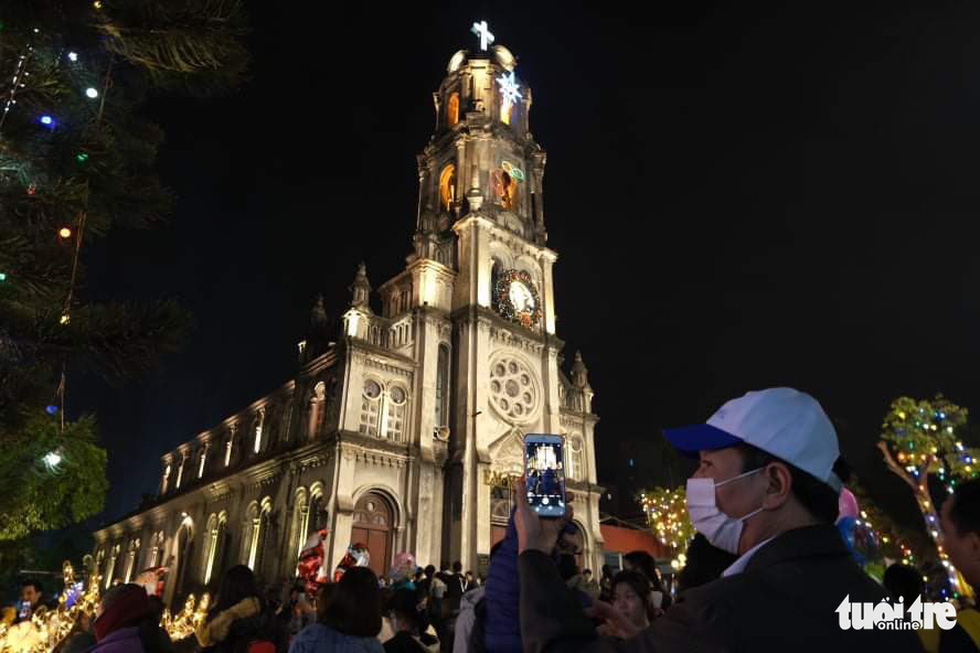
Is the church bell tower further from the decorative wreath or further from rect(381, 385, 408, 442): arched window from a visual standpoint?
rect(381, 385, 408, 442): arched window

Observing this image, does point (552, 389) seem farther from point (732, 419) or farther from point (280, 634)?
point (732, 419)

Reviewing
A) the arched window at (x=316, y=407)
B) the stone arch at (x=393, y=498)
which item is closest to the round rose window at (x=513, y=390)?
the stone arch at (x=393, y=498)

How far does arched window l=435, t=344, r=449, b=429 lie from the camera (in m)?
28.5

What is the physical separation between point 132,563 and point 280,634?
4511 centimetres

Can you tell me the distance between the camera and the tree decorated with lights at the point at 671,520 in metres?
35.7

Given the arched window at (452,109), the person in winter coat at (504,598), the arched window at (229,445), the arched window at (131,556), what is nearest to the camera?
the person in winter coat at (504,598)

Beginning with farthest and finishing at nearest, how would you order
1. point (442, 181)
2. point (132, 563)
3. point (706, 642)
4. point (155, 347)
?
point (132, 563), point (442, 181), point (155, 347), point (706, 642)

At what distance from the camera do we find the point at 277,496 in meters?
27.5

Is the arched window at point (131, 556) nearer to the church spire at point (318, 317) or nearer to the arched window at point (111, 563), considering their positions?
the arched window at point (111, 563)

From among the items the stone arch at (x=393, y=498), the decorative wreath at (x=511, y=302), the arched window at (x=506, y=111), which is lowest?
the stone arch at (x=393, y=498)

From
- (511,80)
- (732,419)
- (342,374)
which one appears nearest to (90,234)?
(732,419)

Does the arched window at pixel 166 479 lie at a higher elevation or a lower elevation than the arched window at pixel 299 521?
higher

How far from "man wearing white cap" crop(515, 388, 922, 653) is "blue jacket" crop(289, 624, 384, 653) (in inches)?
89.2

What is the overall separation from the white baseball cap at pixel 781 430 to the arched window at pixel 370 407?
2473 centimetres
